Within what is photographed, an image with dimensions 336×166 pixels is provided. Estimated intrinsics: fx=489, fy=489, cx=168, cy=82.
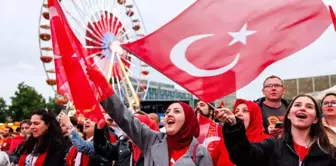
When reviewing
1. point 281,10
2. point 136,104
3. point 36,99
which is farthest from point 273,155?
point 36,99

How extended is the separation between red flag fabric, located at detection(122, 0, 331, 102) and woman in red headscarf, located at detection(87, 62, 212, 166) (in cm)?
42

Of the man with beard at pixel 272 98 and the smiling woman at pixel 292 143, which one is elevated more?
the man with beard at pixel 272 98

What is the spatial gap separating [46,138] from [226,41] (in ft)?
6.58

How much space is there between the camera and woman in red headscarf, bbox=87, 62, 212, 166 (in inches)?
132

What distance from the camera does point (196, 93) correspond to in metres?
3.92

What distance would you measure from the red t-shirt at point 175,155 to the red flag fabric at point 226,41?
0.57m

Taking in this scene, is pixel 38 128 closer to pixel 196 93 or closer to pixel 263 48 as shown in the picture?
pixel 196 93

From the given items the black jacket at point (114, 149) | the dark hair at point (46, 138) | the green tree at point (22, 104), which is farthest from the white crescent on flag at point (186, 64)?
the green tree at point (22, 104)

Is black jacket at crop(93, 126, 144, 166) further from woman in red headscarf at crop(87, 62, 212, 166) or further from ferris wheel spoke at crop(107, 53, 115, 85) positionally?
ferris wheel spoke at crop(107, 53, 115, 85)

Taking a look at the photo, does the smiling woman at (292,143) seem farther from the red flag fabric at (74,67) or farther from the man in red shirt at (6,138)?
the man in red shirt at (6,138)

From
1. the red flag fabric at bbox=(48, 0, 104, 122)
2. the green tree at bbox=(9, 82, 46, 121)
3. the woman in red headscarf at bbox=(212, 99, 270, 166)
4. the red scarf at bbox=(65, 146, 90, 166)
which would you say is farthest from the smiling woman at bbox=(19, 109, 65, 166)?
the green tree at bbox=(9, 82, 46, 121)

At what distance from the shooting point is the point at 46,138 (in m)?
4.82

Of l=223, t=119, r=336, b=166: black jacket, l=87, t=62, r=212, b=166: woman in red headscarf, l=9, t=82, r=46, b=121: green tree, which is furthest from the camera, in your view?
l=9, t=82, r=46, b=121: green tree

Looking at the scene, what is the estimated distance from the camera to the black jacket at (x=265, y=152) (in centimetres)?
290
